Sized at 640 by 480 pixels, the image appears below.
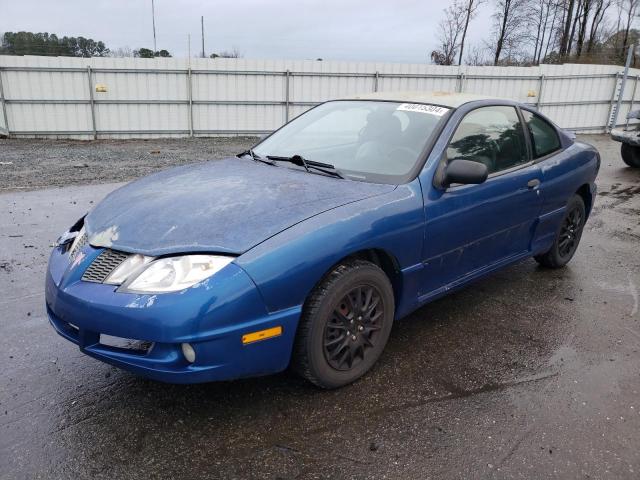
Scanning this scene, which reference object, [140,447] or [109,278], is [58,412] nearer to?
Answer: [140,447]

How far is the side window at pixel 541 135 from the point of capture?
4.25m

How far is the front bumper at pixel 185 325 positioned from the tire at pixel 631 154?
35.9 feet

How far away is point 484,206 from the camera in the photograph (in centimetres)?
353

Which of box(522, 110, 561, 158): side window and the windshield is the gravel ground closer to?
the windshield

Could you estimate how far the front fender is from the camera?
2420 millimetres

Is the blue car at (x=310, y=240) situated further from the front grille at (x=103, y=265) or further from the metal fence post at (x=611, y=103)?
the metal fence post at (x=611, y=103)

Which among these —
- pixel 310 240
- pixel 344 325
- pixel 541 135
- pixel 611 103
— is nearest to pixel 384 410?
pixel 344 325

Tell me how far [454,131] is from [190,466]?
8.28 feet

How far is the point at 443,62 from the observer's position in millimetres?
33375

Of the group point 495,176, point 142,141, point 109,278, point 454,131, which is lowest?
point 142,141

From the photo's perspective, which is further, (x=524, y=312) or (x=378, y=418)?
(x=524, y=312)

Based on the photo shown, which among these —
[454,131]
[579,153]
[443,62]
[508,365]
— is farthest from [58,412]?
[443,62]

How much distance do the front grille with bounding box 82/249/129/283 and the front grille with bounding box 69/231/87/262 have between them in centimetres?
22

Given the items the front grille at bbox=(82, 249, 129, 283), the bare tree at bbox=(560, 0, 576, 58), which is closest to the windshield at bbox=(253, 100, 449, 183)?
the front grille at bbox=(82, 249, 129, 283)
